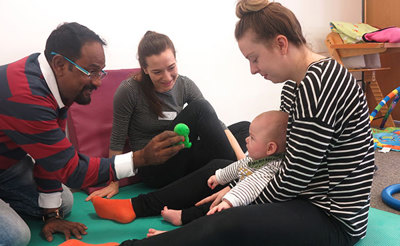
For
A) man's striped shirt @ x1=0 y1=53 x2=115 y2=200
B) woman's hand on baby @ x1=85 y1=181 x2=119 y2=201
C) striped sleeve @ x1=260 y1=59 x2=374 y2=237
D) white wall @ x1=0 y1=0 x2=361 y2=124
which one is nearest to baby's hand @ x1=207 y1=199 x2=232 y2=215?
striped sleeve @ x1=260 y1=59 x2=374 y2=237

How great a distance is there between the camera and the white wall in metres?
1.72

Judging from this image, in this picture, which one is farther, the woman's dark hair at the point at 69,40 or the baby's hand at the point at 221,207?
the woman's dark hair at the point at 69,40

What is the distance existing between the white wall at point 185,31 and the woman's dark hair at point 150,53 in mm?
453

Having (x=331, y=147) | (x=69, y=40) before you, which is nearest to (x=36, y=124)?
(x=69, y=40)

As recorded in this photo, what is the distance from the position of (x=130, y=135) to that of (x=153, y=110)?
0.20m

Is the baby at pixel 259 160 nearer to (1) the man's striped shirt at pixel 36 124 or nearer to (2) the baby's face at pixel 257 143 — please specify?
(2) the baby's face at pixel 257 143

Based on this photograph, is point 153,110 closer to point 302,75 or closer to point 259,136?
point 259,136

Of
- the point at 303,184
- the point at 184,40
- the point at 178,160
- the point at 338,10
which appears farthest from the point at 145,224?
the point at 338,10

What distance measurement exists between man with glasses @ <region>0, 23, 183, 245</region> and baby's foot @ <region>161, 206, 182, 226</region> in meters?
0.25

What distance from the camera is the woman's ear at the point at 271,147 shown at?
1085mm

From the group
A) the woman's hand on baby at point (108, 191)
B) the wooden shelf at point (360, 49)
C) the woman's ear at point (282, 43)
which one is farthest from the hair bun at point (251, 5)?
the wooden shelf at point (360, 49)

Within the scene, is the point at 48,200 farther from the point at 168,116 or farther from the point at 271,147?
the point at 271,147

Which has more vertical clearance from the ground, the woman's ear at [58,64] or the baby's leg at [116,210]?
the woman's ear at [58,64]

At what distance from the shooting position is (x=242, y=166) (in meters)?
1.19
